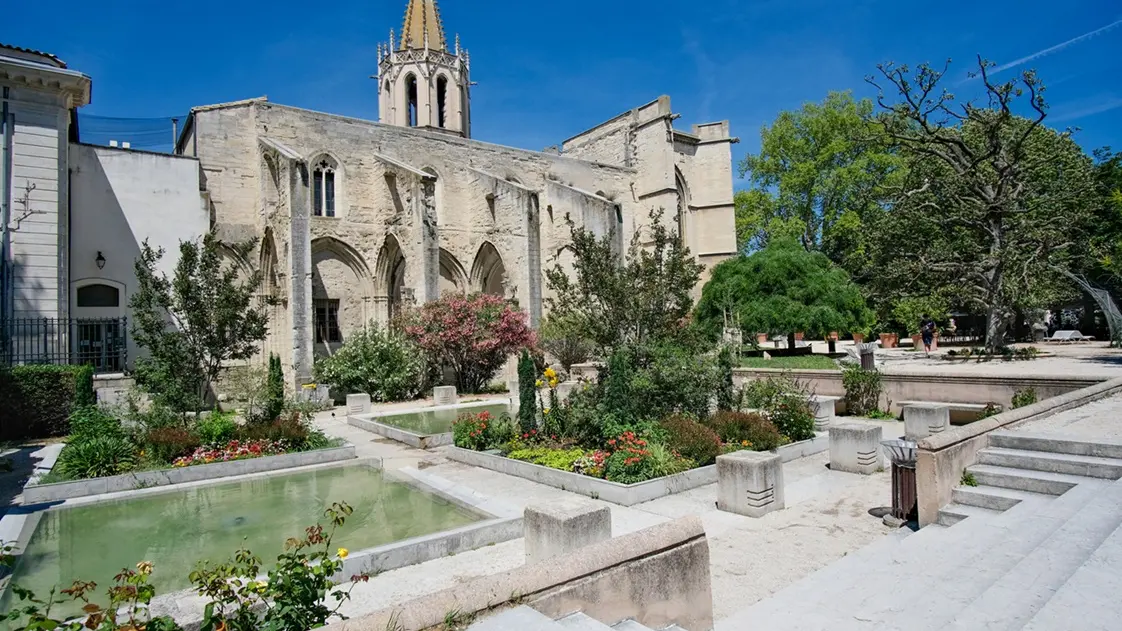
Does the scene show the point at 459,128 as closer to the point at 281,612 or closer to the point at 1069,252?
the point at 1069,252

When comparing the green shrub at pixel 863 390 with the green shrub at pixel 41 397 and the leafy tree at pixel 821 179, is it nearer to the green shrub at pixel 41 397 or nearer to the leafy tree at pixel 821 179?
the green shrub at pixel 41 397

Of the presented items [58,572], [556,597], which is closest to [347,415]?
[58,572]

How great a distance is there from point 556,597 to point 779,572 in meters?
2.94

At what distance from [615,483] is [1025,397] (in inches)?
318

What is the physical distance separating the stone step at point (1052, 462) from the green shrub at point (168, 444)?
1089 centimetres

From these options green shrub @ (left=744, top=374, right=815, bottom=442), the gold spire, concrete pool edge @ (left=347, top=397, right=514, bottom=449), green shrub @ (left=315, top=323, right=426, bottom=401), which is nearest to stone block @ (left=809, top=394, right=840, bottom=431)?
green shrub @ (left=744, top=374, right=815, bottom=442)

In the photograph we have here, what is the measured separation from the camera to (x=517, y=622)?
287cm

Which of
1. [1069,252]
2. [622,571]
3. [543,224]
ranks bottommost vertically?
[622,571]

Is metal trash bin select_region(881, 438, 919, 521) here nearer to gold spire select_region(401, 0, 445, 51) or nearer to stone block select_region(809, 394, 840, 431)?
stone block select_region(809, 394, 840, 431)

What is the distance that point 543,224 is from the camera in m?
26.5

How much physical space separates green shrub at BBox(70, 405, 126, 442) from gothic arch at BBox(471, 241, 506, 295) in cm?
1541

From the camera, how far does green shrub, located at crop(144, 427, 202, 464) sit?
9.70 meters

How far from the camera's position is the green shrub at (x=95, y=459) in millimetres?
8891

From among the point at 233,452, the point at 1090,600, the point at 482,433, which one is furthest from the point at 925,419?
the point at 233,452
